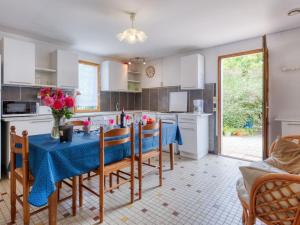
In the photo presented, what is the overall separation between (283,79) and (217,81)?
47.0 inches

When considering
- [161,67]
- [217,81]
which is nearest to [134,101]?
[161,67]

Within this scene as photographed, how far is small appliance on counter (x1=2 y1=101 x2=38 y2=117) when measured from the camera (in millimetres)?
3064

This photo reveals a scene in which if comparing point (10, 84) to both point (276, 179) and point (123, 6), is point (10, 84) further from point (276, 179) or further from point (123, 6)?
point (276, 179)

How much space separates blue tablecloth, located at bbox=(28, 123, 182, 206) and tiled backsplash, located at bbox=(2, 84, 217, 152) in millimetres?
2119

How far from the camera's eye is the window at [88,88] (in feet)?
14.7

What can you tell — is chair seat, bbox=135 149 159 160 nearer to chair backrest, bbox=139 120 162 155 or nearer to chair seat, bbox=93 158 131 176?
chair backrest, bbox=139 120 162 155

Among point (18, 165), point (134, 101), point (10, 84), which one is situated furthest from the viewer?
point (134, 101)

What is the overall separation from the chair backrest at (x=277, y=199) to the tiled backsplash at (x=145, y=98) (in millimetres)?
3136

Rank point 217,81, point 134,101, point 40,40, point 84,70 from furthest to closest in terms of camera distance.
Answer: point 134,101 < point 84,70 < point 217,81 < point 40,40

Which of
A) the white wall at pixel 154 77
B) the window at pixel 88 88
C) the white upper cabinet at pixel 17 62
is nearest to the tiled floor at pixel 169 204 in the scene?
the white upper cabinet at pixel 17 62

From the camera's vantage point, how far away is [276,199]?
105cm

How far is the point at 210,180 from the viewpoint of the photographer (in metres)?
2.80

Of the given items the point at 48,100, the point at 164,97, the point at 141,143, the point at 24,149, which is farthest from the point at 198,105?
the point at 24,149

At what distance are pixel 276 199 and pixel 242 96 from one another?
19.8 ft
